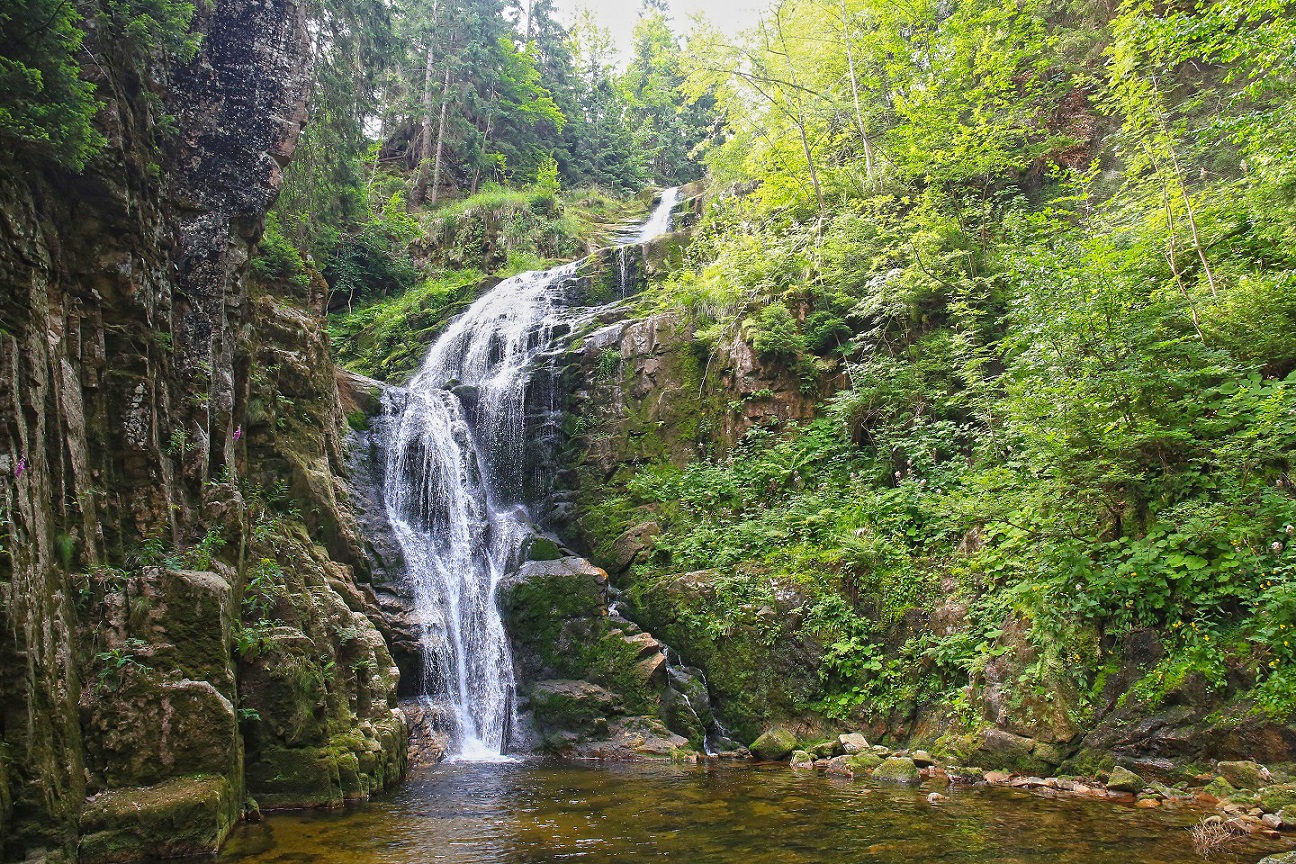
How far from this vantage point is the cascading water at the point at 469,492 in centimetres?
1155

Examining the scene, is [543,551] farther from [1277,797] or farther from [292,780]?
[1277,797]

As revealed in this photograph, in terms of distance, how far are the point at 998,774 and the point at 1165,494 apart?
346cm

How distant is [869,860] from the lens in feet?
16.4

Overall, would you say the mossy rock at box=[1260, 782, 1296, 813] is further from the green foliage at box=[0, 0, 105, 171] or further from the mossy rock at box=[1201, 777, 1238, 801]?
the green foliage at box=[0, 0, 105, 171]

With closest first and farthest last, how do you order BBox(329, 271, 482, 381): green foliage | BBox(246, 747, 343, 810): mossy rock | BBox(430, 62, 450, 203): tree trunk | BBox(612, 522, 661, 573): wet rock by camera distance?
BBox(246, 747, 343, 810): mossy rock
BBox(612, 522, 661, 573): wet rock
BBox(329, 271, 482, 381): green foliage
BBox(430, 62, 450, 203): tree trunk

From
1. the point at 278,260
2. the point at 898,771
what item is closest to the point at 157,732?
the point at 898,771

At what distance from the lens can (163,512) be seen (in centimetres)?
693

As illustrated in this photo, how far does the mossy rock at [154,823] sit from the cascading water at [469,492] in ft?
17.9

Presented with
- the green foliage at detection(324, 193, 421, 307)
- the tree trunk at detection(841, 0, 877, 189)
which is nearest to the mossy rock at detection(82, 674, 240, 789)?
the tree trunk at detection(841, 0, 877, 189)

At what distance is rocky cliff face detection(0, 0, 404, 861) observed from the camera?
5.02 metres

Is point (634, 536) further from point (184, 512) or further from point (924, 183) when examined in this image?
point (924, 183)

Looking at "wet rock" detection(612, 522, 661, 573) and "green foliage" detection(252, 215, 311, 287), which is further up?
"green foliage" detection(252, 215, 311, 287)

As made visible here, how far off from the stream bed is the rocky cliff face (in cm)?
81

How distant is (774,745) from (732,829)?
152 inches
